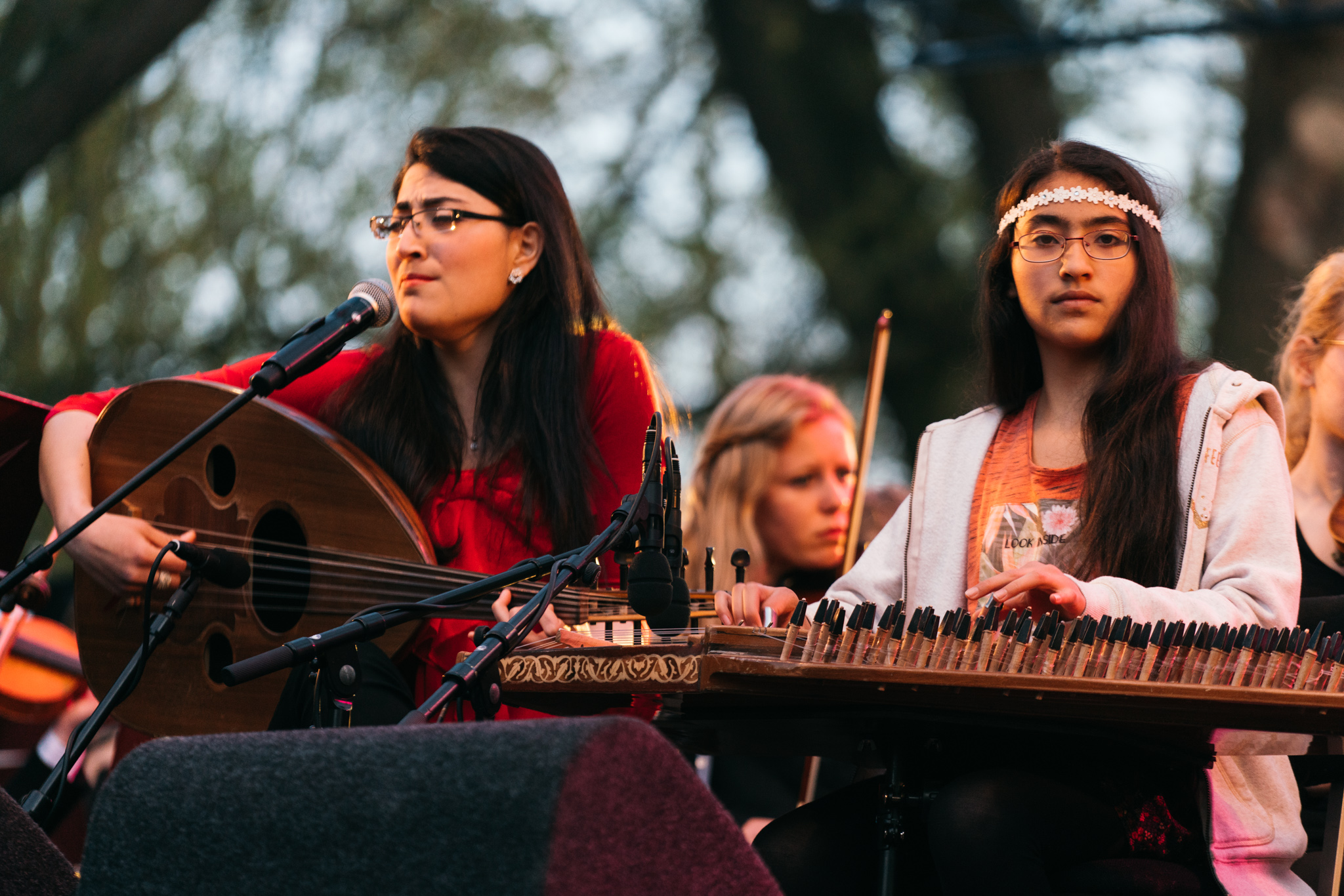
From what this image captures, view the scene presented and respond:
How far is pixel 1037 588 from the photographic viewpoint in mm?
2027

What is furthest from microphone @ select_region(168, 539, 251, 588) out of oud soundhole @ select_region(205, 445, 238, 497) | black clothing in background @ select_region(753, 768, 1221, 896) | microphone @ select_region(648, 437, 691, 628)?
black clothing in background @ select_region(753, 768, 1221, 896)

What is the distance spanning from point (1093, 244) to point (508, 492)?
4.03 ft

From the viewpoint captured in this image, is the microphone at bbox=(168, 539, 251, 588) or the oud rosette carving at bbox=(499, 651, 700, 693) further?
the microphone at bbox=(168, 539, 251, 588)

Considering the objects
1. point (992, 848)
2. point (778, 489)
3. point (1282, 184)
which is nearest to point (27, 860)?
point (992, 848)

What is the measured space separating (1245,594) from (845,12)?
23.9ft

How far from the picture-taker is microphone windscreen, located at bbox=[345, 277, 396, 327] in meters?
2.48

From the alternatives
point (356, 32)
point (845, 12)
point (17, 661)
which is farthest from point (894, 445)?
point (17, 661)

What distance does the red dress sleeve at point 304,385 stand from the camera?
3.30m

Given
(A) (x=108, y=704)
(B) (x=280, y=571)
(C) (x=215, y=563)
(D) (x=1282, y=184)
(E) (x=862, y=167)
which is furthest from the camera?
(E) (x=862, y=167)

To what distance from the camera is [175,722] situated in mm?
3010

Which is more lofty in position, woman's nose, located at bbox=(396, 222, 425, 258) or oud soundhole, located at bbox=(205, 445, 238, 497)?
woman's nose, located at bbox=(396, 222, 425, 258)

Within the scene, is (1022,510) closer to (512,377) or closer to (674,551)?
(674,551)

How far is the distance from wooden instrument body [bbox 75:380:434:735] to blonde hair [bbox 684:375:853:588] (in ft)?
5.07

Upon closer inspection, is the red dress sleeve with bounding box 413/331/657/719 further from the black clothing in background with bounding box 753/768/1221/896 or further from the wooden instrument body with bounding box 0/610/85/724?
the wooden instrument body with bounding box 0/610/85/724
